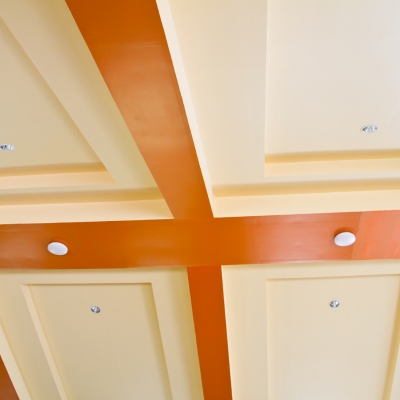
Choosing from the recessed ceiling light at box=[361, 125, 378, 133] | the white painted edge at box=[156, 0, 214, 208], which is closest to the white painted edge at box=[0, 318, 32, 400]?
the white painted edge at box=[156, 0, 214, 208]

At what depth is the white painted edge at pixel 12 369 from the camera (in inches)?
163

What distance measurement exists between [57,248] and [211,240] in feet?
4.14

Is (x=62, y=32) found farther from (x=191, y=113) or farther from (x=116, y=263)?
(x=116, y=263)

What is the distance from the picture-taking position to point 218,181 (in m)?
3.05

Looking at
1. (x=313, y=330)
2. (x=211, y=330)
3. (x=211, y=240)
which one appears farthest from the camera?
(x=313, y=330)

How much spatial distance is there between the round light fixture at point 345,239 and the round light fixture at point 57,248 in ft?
7.11

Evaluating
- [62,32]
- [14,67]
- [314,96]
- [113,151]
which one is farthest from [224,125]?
[14,67]

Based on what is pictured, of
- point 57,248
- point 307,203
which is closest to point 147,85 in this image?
point 307,203

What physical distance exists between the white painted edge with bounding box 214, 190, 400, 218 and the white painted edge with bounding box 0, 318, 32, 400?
2.78 metres

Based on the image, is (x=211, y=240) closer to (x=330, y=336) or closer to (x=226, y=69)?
(x=226, y=69)

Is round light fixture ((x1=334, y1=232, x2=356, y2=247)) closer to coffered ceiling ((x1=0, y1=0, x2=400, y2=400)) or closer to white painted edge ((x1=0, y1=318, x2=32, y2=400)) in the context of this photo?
coffered ceiling ((x1=0, y1=0, x2=400, y2=400))

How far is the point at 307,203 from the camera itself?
3.11 meters

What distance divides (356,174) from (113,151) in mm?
1743

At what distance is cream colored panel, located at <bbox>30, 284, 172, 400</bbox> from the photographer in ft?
12.8
